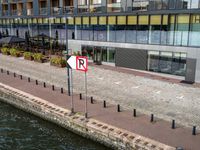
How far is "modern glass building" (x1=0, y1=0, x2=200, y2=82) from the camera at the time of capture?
25.8 meters

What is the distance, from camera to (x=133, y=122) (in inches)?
620

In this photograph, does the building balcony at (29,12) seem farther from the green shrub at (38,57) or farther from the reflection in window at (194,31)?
the reflection in window at (194,31)

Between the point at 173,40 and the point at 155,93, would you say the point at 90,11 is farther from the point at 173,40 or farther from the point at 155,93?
the point at 155,93

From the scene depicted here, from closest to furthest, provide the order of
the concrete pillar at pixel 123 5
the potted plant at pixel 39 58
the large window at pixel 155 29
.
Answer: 1. the large window at pixel 155 29
2. the concrete pillar at pixel 123 5
3. the potted plant at pixel 39 58

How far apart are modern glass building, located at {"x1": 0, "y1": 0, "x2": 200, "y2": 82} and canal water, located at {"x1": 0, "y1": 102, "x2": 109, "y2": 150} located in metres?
7.66

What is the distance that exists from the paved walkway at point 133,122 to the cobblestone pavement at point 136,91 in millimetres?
1345

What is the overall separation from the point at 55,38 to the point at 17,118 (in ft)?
85.1

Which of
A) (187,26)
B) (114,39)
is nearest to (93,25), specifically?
(114,39)

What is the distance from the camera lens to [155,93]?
22.1 m

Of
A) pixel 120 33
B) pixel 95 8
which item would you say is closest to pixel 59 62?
pixel 120 33

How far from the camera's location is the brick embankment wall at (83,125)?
43.9 ft

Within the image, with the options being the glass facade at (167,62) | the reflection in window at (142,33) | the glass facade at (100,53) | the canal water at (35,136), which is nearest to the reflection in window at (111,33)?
the glass facade at (100,53)

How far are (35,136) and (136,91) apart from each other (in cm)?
999

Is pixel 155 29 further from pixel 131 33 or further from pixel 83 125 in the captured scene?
pixel 83 125
